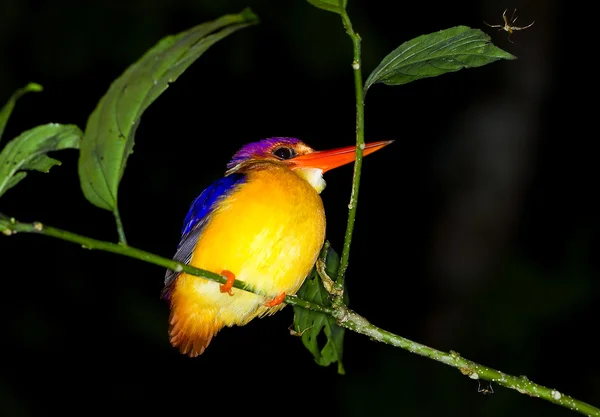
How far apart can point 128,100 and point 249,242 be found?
89cm

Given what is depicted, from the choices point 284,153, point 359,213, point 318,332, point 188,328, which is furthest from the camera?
point 359,213

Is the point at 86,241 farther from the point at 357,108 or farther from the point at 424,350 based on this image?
the point at 424,350

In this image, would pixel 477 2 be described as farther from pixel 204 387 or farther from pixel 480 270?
pixel 204 387

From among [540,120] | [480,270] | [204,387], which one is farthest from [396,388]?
[540,120]

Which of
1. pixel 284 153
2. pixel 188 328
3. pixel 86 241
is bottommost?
pixel 188 328

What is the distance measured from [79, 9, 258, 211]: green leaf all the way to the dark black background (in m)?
4.37

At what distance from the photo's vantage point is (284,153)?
10.0ft

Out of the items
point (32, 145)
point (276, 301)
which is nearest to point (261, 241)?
point (276, 301)

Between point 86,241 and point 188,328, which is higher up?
point 86,241

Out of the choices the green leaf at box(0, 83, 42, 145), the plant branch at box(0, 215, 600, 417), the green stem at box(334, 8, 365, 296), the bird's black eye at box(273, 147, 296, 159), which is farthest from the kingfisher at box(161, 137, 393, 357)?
the green leaf at box(0, 83, 42, 145)

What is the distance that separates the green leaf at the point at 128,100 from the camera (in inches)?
56.6

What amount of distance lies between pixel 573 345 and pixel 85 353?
4.33 m

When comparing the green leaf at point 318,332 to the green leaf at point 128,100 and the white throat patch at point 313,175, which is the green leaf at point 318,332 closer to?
the white throat patch at point 313,175

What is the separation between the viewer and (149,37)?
6.21 m
